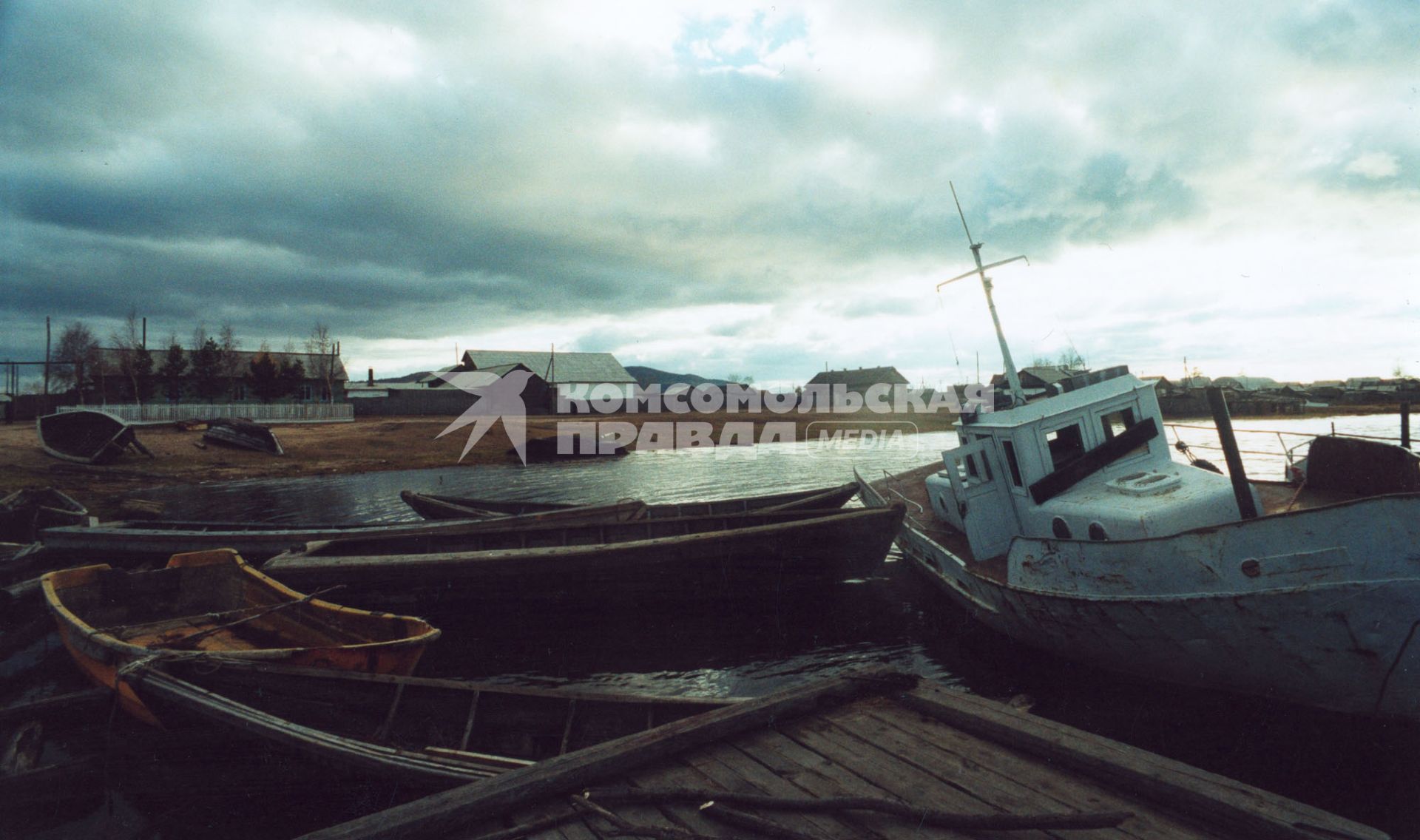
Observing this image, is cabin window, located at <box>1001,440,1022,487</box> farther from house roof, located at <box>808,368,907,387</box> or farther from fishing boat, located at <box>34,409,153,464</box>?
house roof, located at <box>808,368,907,387</box>

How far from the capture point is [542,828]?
3295 mm

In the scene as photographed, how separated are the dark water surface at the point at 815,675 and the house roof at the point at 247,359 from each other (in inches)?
2685

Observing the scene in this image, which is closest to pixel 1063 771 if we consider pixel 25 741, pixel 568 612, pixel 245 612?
pixel 568 612

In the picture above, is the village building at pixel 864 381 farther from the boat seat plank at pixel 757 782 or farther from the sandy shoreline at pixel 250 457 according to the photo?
the boat seat plank at pixel 757 782

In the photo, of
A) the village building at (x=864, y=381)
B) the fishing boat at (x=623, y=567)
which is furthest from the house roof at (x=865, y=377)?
the fishing boat at (x=623, y=567)

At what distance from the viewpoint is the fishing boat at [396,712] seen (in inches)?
239

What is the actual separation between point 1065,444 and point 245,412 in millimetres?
65114

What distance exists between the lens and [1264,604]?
6.37 meters

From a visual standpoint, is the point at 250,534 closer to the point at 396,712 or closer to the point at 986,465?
the point at 396,712

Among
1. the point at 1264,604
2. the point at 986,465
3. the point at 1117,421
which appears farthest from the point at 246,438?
the point at 1264,604

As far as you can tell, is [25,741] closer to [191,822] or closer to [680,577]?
[191,822]

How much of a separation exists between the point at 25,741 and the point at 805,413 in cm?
8423

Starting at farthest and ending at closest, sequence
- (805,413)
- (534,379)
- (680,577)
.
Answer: (805,413) → (534,379) → (680,577)

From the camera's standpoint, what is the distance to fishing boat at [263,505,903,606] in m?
11.7
